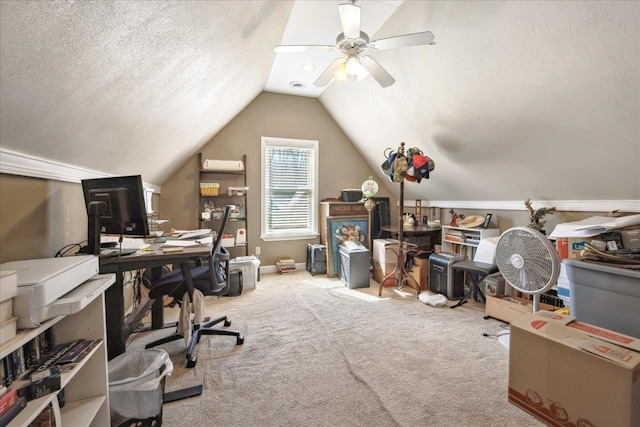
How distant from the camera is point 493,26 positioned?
1817mm

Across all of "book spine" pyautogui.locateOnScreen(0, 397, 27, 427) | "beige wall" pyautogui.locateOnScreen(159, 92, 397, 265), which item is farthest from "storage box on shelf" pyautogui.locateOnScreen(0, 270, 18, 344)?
"beige wall" pyautogui.locateOnScreen(159, 92, 397, 265)

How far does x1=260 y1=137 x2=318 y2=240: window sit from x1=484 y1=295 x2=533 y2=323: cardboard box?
2527mm

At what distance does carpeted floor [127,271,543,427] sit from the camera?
4.79 ft

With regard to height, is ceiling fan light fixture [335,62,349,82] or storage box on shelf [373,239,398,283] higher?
ceiling fan light fixture [335,62,349,82]

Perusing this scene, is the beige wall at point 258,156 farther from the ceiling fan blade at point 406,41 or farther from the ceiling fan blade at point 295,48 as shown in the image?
the ceiling fan blade at point 406,41

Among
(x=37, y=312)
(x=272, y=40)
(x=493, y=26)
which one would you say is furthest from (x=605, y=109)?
(x=37, y=312)

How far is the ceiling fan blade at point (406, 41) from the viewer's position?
171 cm

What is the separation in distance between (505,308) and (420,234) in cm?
145

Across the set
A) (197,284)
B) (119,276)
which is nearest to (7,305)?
(119,276)

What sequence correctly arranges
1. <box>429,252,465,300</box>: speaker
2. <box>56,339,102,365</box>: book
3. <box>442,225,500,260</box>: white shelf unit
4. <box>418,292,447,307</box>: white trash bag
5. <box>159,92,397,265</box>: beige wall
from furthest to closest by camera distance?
<box>159,92,397,265</box>: beige wall → <box>442,225,500,260</box>: white shelf unit → <box>429,252,465,300</box>: speaker → <box>418,292,447,307</box>: white trash bag → <box>56,339,102,365</box>: book

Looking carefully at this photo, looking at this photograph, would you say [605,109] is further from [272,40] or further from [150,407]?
[150,407]

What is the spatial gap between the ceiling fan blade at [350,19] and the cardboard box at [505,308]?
100 inches

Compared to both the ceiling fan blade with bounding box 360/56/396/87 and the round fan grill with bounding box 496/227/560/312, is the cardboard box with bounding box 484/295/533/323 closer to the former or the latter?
the round fan grill with bounding box 496/227/560/312

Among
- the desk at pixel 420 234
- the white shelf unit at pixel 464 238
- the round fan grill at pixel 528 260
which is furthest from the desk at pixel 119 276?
the white shelf unit at pixel 464 238
